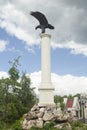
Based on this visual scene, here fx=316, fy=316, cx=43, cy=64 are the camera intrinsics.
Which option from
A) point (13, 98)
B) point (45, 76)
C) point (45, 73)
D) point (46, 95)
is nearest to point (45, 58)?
point (45, 73)

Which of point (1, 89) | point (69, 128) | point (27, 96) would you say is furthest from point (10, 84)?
point (69, 128)

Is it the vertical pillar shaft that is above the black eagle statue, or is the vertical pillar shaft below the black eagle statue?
below

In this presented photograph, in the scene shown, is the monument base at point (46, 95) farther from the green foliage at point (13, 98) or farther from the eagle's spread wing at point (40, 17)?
the green foliage at point (13, 98)

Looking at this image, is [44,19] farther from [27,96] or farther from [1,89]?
[27,96]

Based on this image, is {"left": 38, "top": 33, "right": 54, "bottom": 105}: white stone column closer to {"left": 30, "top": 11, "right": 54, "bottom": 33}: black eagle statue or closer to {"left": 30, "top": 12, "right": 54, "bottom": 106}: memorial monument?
{"left": 30, "top": 12, "right": 54, "bottom": 106}: memorial monument

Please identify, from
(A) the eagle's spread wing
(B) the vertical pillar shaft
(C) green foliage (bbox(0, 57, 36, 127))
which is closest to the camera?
(B) the vertical pillar shaft

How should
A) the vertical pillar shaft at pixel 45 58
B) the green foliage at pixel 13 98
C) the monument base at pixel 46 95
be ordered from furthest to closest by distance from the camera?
1. the green foliage at pixel 13 98
2. the vertical pillar shaft at pixel 45 58
3. the monument base at pixel 46 95

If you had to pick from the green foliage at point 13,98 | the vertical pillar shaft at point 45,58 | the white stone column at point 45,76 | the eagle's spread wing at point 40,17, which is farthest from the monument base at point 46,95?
the green foliage at point 13,98

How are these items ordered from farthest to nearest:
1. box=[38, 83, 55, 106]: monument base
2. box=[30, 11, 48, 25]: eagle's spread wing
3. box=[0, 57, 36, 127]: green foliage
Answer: box=[0, 57, 36, 127]: green foliage < box=[30, 11, 48, 25]: eagle's spread wing < box=[38, 83, 55, 106]: monument base

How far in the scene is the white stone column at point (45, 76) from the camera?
1399 inches

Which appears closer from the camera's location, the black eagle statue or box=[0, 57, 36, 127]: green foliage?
the black eagle statue

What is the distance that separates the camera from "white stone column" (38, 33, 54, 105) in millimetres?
35531

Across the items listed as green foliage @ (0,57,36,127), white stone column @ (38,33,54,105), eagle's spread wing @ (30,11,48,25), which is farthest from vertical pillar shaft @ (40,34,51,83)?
green foliage @ (0,57,36,127)

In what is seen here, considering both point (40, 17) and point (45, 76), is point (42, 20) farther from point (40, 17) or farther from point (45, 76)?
point (45, 76)
